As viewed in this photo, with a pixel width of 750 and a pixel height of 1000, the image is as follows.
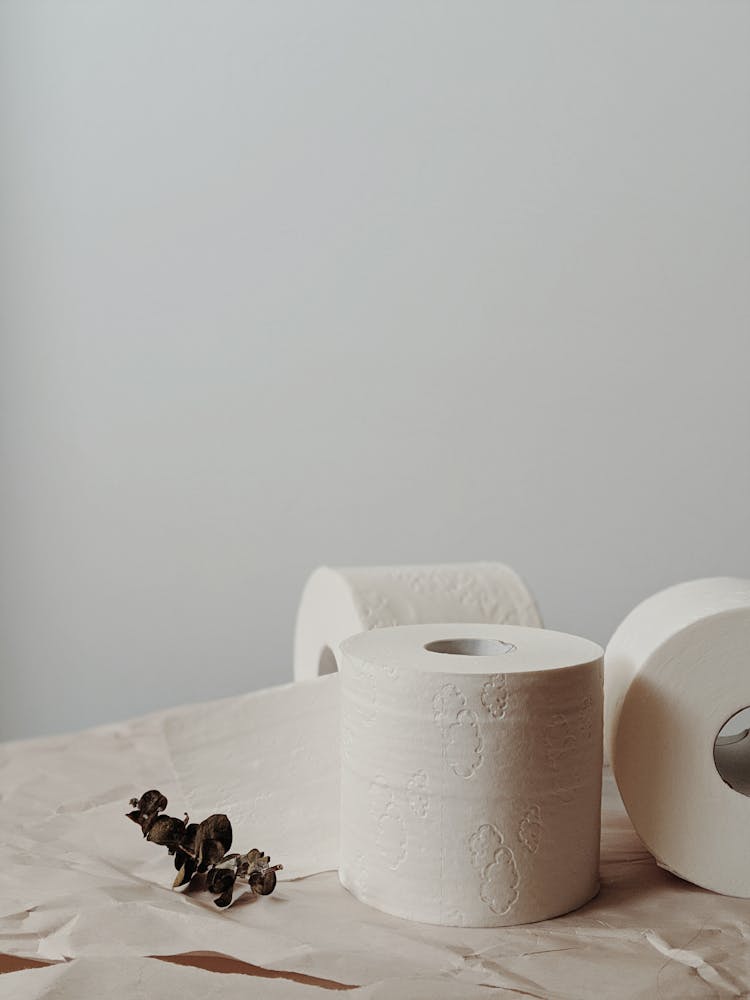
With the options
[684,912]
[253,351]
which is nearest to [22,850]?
[684,912]

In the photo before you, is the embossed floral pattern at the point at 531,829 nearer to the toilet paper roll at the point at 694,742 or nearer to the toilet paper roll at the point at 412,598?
the toilet paper roll at the point at 694,742

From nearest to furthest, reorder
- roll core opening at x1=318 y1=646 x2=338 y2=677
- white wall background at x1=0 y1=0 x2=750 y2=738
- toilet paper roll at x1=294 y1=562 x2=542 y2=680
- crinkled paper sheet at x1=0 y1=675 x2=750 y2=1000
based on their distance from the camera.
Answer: crinkled paper sheet at x1=0 y1=675 x2=750 y2=1000 < toilet paper roll at x1=294 y1=562 x2=542 y2=680 < roll core opening at x1=318 y1=646 x2=338 y2=677 < white wall background at x1=0 y1=0 x2=750 y2=738

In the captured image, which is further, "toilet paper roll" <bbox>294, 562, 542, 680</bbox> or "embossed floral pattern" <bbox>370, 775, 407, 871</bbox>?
"toilet paper roll" <bbox>294, 562, 542, 680</bbox>

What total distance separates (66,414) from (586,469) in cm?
67

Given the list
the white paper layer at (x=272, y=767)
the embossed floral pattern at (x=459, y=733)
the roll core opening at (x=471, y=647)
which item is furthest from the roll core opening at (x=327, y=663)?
the embossed floral pattern at (x=459, y=733)

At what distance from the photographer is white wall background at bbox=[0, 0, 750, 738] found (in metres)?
1.34

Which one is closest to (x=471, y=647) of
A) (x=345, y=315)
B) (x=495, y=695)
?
(x=495, y=695)

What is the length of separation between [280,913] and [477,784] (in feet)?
0.51

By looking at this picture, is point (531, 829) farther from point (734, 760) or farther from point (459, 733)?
point (734, 760)

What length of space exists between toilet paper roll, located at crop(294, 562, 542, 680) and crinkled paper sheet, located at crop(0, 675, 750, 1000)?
0.28 feet

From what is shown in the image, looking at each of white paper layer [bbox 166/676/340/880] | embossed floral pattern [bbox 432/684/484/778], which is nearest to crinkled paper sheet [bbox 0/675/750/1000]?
white paper layer [bbox 166/676/340/880]

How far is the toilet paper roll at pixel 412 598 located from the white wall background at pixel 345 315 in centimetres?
36

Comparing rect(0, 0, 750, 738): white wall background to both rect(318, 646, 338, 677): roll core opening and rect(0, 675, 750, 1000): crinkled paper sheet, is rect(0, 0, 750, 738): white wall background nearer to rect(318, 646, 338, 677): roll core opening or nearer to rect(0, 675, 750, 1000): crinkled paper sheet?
rect(318, 646, 338, 677): roll core opening

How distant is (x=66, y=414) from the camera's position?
144cm
